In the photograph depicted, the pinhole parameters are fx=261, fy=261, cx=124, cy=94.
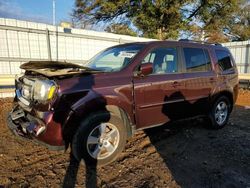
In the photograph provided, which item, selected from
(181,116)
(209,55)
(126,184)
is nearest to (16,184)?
(126,184)

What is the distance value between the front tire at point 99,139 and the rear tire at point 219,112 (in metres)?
2.55

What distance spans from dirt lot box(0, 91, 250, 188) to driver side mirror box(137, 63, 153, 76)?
1.39 m

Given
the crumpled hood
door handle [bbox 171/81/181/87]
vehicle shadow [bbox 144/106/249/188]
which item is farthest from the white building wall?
door handle [bbox 171/81/181/87]

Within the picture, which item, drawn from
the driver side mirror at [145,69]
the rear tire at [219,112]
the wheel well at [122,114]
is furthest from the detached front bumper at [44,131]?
the rear tire at [219,112]

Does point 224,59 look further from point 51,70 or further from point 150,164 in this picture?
point 51,70

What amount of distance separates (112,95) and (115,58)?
1.08 m

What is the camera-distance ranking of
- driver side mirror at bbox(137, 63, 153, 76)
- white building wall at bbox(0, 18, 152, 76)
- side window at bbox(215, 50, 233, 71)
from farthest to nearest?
white building wall at bbox(0, 18, 152, 76), side window at bbox(215, 50, 233, 71), driver side mirror at bbox(137, 63, 153, 76)

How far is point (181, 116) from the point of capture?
5.12m

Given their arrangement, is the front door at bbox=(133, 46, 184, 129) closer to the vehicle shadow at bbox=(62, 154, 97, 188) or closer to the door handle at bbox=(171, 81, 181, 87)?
the door handle at bbox=(171, 81, 181, 87)

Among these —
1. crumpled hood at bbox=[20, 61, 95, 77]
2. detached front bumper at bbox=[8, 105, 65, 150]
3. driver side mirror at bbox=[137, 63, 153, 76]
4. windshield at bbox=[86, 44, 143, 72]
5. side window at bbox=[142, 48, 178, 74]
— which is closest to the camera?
detached front bumper at bbox=[8, 105, 65, 150]

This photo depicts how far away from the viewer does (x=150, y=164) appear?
4.11 metres

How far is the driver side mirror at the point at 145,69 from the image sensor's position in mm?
4215

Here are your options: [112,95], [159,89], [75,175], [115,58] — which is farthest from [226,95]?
[75,175]

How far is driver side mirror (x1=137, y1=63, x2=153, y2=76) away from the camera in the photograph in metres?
4.21
